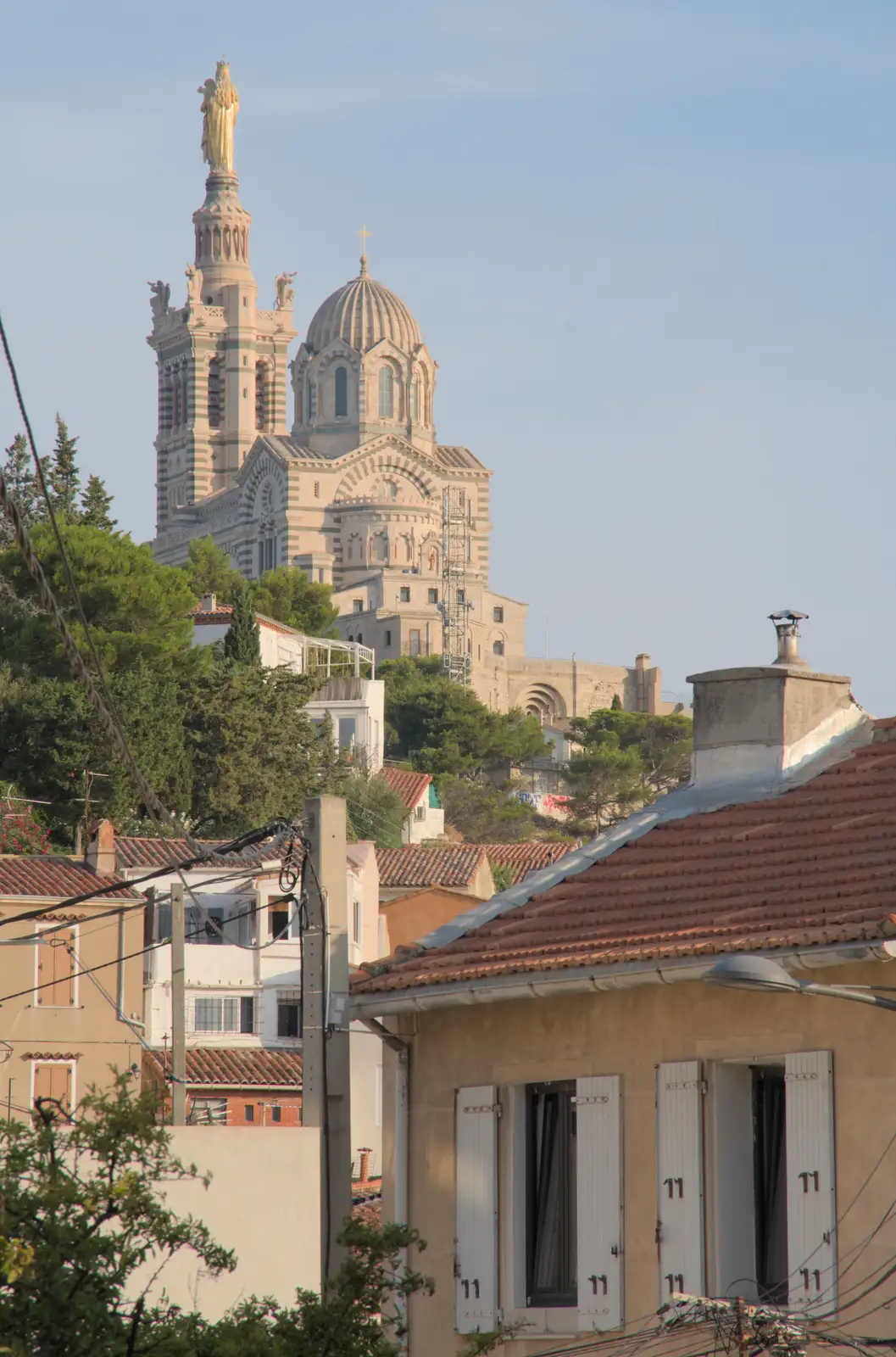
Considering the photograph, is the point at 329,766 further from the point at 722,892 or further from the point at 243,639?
the point at 722,892

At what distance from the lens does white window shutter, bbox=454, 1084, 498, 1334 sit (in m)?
16.4

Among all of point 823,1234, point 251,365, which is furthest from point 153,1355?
point 251,365

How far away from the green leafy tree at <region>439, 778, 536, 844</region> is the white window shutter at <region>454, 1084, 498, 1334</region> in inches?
3198

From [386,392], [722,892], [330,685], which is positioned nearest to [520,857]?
[330,685]

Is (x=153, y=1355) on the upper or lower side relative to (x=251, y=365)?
lower

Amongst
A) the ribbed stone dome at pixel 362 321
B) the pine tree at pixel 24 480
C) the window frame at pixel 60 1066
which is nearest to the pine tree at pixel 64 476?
the pine tree at pixel 24 480

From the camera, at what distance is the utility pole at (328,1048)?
17469mm

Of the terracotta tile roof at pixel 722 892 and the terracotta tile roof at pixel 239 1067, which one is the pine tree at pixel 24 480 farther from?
the terracotta tile roof at pixel 722 892

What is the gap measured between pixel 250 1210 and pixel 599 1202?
270 centimetres

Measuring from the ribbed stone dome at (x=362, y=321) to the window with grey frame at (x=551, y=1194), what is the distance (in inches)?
6300

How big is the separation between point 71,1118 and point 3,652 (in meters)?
64.2

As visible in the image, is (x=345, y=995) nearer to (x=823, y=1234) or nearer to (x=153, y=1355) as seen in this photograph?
(x=823, y=1234)

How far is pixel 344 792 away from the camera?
7481cm

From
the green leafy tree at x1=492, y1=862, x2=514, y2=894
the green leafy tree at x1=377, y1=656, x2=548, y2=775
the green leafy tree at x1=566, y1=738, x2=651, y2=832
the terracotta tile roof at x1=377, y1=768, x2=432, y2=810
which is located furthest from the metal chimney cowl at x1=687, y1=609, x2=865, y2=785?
the green leafy tree at x1=377, y1=656, x2=548, y2=775
